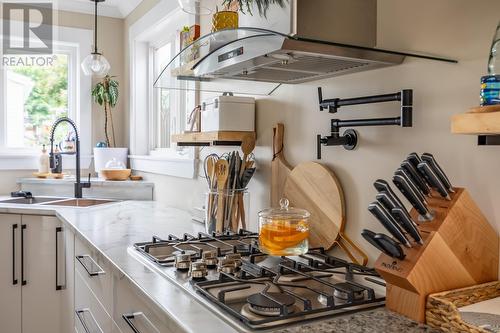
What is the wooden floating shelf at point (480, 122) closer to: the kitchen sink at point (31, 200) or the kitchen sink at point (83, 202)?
the kitchen sink at point (83, 202)

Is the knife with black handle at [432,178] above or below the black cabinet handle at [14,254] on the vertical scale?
above

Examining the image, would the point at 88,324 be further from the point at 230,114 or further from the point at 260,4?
the point at 260,4

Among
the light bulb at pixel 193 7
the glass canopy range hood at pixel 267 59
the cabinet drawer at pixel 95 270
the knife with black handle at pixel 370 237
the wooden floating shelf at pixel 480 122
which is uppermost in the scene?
the light bulb at pixel 193 7

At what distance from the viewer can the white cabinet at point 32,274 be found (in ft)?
8.69

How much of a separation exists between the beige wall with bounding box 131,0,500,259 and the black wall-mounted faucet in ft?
0.08

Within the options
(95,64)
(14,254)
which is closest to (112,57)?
(95,64)

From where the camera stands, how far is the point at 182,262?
1.35 meters

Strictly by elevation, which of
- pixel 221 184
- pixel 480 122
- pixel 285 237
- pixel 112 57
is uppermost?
pixel 112 57

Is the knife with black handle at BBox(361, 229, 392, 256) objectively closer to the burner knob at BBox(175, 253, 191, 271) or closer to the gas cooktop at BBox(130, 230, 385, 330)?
the gas cooktop at BBox(130, 230, 385, 330)

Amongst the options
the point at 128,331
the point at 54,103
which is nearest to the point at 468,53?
the point at 128,331

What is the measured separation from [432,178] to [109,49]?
11.3 ft

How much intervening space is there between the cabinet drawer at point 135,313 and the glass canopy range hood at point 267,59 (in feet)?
2.37

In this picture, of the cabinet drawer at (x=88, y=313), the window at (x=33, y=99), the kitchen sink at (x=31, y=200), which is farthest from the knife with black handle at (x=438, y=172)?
the window at (x=33, y=99)

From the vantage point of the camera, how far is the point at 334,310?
1032mm
